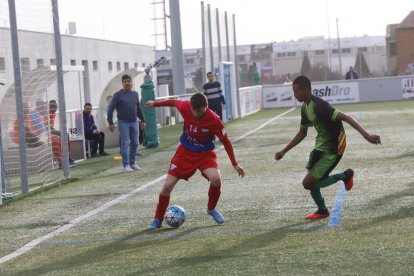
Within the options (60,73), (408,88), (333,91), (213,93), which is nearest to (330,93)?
(333,91)

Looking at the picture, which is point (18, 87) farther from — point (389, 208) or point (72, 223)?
point (389, 208)

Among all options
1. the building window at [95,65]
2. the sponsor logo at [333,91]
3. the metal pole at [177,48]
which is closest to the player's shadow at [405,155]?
the metal pole at [177,48]

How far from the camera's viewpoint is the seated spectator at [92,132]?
23.8 metres

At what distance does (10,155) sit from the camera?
18.6 meters

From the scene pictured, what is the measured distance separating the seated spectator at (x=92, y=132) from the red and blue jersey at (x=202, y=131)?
13.3 m

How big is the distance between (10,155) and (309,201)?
8316mm

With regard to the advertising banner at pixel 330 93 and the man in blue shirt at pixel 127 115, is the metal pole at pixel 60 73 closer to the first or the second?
the man in blue shirt at pixel 127 115

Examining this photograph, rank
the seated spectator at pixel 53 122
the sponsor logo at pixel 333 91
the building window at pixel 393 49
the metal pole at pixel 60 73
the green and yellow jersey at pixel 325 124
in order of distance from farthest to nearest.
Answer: the building window at pixel 393 49, the sponsor logo at pixel 333 91, the seated spectator at pixel 53 122, the metal pole at pixel 60 73, the green and yellow jersey at pixel 325 124

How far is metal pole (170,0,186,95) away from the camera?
3438 cm

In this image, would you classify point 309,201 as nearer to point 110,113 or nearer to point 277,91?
point 110,113

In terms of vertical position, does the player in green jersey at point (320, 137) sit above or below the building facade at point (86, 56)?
below

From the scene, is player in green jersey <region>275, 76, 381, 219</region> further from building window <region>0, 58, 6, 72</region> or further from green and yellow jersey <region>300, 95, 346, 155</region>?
building window <region>0, 58, 6, 72</region>

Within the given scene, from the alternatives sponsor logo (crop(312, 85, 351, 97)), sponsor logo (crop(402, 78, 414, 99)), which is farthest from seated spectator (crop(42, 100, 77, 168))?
sponsor logo (crop(402, 78, 414, 99))

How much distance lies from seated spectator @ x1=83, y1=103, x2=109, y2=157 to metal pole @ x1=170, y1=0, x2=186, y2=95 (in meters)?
10.8
